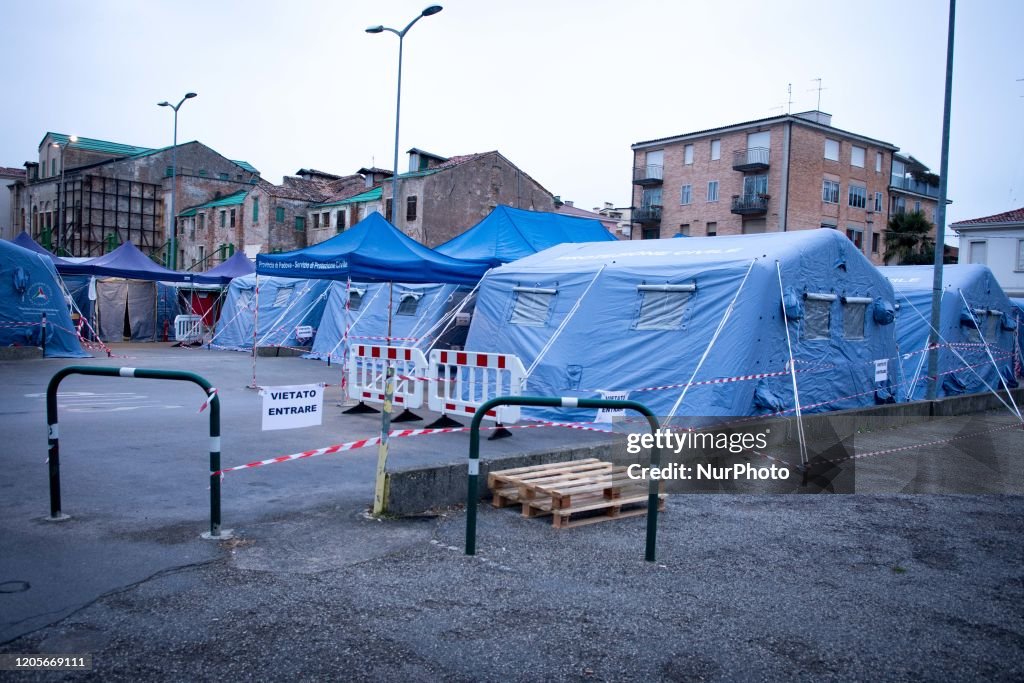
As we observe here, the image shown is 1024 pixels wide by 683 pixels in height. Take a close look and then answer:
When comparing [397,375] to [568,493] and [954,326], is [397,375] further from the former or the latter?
[954,326]

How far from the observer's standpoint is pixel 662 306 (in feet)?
41.5

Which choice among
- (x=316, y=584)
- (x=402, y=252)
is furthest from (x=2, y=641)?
(x=402, y=252)

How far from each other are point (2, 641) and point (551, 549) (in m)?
3.61

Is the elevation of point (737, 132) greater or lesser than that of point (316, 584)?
greater

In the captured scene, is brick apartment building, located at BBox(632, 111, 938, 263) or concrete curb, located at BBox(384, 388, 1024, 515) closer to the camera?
concrete curb, located at BBox(384, 388, 1024, 515)

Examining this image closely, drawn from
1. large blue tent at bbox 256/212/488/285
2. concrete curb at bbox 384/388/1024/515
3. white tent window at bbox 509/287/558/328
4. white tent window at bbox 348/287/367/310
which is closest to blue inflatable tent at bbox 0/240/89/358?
white tent window at bbox 348/287/367/310

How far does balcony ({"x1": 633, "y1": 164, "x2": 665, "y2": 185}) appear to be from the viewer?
61250 mm

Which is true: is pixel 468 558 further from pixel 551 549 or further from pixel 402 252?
pixel 402 252

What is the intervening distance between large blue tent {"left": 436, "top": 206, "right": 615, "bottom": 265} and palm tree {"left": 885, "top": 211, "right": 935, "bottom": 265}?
3839 cm

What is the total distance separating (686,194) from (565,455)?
54.2m

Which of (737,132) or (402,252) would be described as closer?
(402,252)

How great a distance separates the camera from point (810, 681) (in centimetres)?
412

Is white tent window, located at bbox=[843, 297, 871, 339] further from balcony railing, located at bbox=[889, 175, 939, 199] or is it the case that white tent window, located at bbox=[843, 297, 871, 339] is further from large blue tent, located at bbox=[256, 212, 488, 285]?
balcony railing, located at bbox=[889, 175, 939, 199]

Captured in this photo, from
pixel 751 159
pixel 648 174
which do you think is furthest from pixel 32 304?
pixel 648 174
